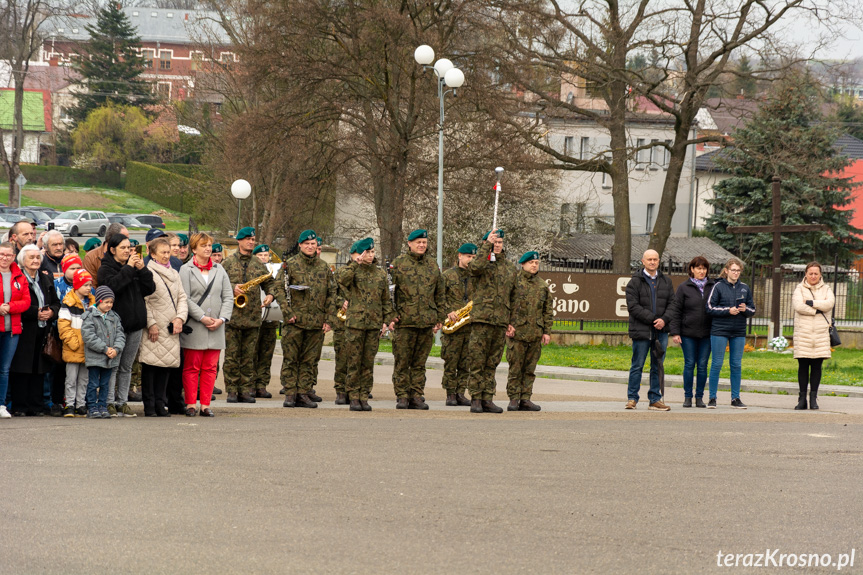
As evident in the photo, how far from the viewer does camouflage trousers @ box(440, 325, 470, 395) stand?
1284cm

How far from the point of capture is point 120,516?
6273mm

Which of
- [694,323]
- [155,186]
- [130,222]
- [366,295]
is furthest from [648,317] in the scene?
[155,186]

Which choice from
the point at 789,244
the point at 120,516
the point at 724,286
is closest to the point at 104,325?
the point at 120,516

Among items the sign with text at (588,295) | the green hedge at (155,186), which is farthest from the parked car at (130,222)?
the sign with text at (588,295)

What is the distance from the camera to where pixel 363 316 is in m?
11.9

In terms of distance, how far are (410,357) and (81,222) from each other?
54.3m

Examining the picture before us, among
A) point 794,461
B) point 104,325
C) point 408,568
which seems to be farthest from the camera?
point 104,325

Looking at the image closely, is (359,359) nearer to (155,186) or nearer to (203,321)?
(203,321)

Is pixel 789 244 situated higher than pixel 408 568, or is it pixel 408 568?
pixel 789 244

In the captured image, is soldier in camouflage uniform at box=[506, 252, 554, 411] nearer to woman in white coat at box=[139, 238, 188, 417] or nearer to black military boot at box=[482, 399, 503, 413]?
black military boot at box=[482, 399, 503, 413]

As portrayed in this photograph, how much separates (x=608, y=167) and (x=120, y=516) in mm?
31476

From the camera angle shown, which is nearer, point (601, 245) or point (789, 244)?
point (789, 244)

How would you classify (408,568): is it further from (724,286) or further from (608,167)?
(608,167)

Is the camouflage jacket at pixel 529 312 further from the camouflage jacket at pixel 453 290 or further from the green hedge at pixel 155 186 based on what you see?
the green hedge at pixel 155 186
